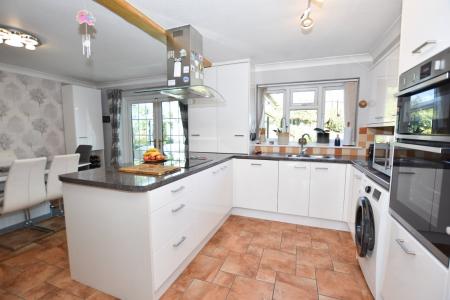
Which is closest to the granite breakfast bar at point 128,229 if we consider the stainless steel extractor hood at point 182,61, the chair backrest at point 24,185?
the stainless steel extractor hood at point 182,61

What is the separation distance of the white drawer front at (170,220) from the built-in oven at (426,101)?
145 cm

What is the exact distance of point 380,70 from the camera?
2.26 m

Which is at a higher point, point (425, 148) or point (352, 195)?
point (425, 148)

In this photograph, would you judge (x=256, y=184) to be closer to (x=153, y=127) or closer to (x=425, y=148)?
(x=425, y=148)

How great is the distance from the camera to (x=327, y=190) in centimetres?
246

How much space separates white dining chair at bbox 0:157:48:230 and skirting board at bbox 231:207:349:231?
231 centimetres

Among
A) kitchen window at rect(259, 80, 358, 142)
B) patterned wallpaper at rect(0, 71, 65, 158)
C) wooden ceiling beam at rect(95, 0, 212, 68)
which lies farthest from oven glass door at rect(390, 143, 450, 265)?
patterned wallpaper at rect(0, 71, 65, 158)

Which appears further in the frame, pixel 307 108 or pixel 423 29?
pixel 307 108

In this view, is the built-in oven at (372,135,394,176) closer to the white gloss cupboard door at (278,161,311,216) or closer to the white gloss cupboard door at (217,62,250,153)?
the white gloss cupboard door at (278,161,311,216)

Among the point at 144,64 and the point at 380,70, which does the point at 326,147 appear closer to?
the point at 380,70

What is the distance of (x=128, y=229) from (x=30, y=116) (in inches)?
143

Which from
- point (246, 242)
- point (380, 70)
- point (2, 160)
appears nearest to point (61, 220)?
point (2, 160)

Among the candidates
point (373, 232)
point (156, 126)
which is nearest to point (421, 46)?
point (373, 232)

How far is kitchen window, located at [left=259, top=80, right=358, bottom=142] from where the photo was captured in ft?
9.69
